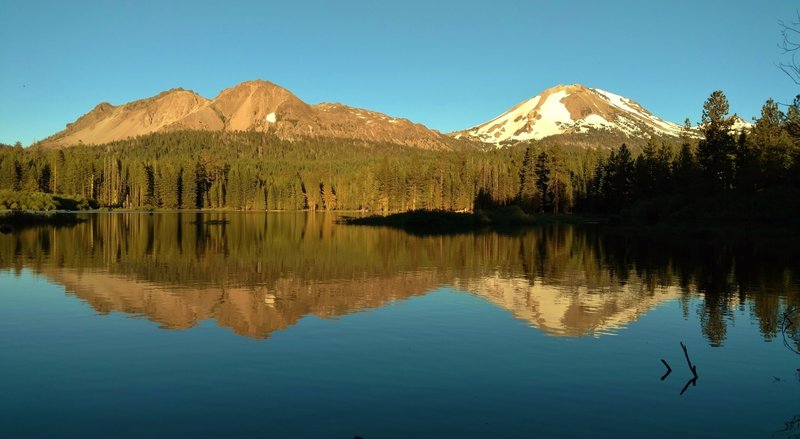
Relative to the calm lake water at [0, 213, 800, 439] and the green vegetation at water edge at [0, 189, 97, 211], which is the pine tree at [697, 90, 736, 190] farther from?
the green vegetation at water edge at [0, 189, 97, 211]

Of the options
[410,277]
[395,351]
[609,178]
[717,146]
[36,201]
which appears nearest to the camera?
[395,351]

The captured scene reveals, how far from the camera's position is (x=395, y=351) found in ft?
61.8

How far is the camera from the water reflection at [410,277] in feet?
82.3

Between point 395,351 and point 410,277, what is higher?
point 410,277

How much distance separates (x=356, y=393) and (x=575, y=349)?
26.3ft

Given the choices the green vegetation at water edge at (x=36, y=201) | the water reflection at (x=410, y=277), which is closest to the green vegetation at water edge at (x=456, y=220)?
the water reflection at (x=410, y=277)

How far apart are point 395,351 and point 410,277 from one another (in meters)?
18.2

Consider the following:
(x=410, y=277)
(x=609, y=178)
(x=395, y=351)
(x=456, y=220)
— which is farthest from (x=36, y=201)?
(x=395, y=351)

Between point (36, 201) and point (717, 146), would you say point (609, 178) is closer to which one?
point (717, 146)

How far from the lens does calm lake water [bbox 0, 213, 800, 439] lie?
13.1 meters

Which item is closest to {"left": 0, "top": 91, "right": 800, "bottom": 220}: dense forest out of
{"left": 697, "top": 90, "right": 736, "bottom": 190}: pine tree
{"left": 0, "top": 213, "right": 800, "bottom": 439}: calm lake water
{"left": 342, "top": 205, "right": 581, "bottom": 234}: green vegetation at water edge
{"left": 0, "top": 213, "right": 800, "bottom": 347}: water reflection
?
{"left": 697, "top": 90, "right": 736, "bottom": 190}: pine tree

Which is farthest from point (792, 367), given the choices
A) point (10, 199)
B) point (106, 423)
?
point (10, 199)

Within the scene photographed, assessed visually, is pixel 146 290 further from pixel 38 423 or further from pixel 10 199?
pixel 10 199

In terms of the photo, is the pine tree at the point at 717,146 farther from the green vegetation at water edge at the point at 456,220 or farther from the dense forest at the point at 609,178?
the green vegetation at water edge at the point at 456,220
